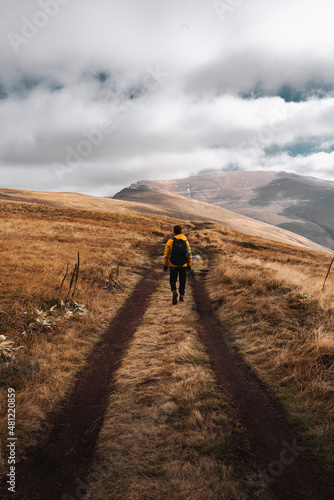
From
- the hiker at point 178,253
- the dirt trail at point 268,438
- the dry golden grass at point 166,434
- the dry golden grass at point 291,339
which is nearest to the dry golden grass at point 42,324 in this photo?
the dry golden grass at point 166,434

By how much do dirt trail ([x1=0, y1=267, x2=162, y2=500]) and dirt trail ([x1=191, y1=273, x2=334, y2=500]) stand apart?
113 inches

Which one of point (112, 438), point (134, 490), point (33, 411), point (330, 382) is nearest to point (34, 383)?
point (33, 411)

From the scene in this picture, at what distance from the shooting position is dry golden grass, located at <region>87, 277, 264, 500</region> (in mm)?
3734

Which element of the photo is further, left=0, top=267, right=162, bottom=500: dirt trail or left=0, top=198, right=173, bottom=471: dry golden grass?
left=0, top=198, right=173, bottom=471: dry golden grass

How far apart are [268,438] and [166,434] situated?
1.92 m

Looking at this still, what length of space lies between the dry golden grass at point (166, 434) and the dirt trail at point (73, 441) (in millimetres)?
293

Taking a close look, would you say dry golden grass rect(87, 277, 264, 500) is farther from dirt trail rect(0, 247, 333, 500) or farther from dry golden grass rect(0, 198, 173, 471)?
dry golden grass rect(0, 198, 173, 471)

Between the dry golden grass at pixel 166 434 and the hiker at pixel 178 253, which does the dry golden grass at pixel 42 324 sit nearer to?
the dry golden grass at pixel 166 434

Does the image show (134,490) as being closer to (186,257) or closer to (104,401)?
(104,401)

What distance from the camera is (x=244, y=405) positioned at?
18.1 ft

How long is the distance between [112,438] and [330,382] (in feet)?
16.1

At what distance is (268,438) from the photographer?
15.3ft

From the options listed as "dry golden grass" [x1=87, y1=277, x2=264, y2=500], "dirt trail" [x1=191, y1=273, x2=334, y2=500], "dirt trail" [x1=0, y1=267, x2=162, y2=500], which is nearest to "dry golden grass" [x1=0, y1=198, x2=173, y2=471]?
"dirt trail" [x1=0, y1=267, x2=162, y2=500]

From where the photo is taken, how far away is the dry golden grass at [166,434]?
373 centimetres
